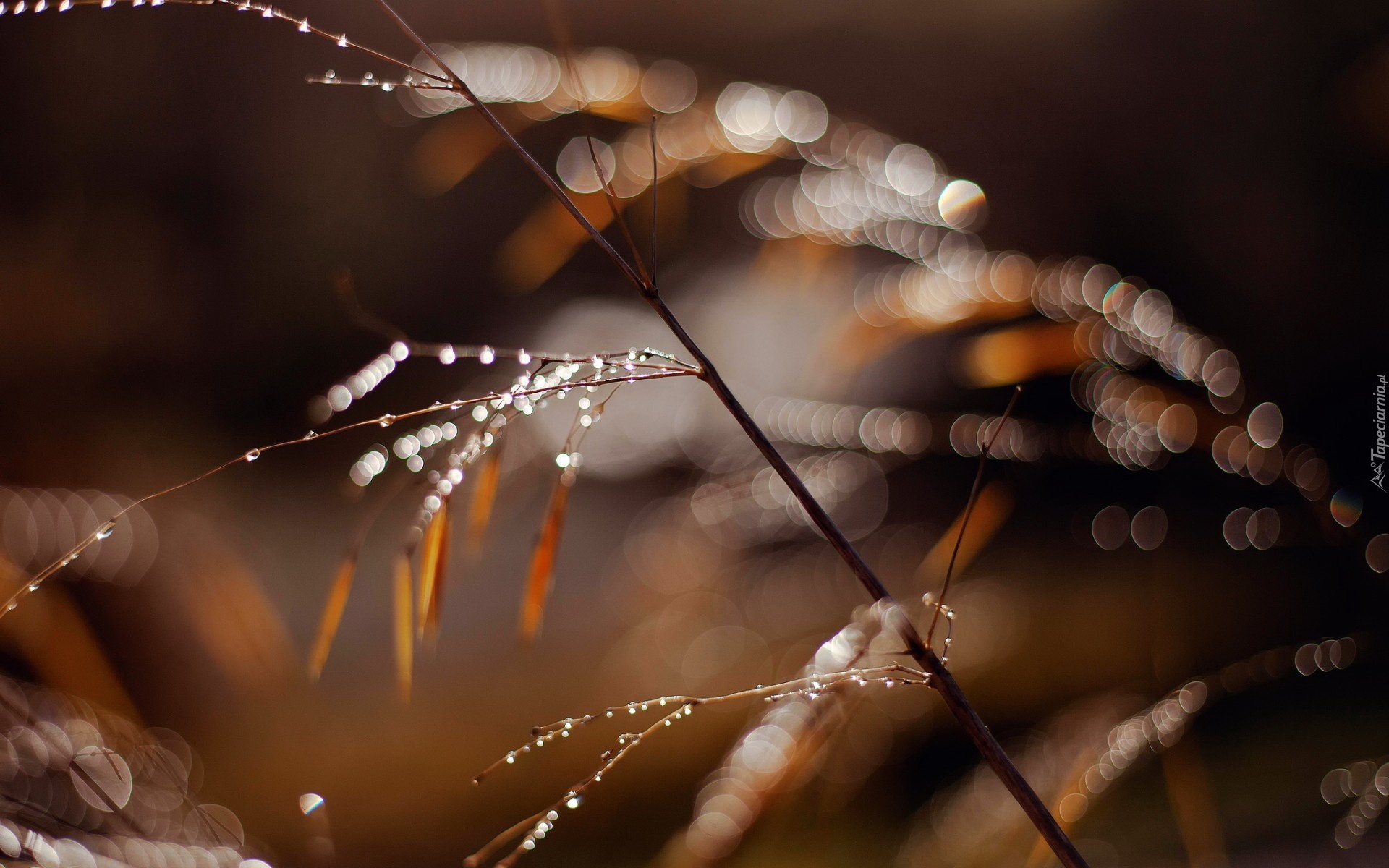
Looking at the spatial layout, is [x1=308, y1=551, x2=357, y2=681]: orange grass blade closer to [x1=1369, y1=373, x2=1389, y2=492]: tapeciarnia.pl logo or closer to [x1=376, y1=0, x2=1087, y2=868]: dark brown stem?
[x1=376, y1=0, x2=1087, y2=868]: dark brown stem

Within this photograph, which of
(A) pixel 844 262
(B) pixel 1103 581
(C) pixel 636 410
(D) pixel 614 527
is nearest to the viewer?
(A) pixel 844 262

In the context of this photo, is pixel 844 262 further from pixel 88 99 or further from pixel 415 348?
pixel 88 99

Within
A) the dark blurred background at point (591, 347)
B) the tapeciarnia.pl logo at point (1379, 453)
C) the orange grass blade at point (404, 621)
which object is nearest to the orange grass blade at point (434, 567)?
the orange grass blade at point (404, 621)

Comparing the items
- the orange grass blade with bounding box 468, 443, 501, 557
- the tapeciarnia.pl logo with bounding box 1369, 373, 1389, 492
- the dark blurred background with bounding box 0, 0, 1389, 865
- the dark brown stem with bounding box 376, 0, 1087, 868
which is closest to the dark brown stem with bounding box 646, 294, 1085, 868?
the dark brown stem with bounding box 376, 0, 1087, 868

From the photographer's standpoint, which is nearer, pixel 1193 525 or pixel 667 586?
pixel 667 586

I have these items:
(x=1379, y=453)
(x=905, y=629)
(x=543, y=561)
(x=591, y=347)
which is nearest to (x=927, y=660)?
(x=905, y=629)

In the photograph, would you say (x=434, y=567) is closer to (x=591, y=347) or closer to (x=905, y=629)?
(x=905, y=629)

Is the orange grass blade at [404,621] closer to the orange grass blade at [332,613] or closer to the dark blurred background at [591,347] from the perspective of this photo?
the orange grass blade at [332,613]

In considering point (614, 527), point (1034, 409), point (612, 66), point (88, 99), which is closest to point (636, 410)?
point (614, 527)
